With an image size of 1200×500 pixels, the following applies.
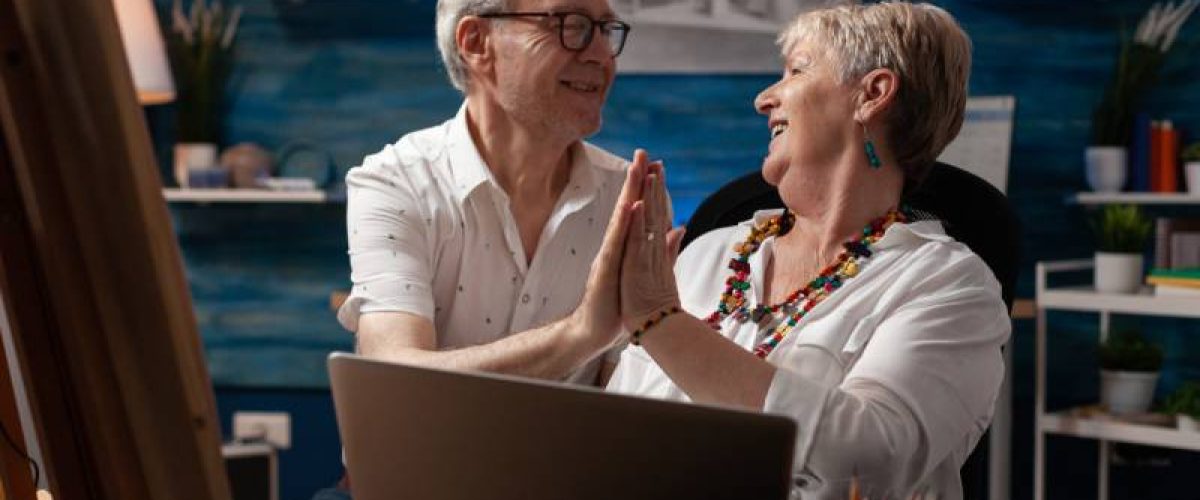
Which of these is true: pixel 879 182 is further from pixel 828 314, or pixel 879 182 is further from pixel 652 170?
pixel 652 170

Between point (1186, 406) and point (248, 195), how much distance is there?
2779mm

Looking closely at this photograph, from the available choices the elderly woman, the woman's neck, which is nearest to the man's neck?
the elderly woman

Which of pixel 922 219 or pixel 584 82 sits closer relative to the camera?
pixel 922 219

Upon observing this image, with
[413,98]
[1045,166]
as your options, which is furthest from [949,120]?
[413,98]

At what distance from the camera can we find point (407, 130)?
16.0 ft

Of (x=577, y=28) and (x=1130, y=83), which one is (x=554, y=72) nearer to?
(x=577, y=28)

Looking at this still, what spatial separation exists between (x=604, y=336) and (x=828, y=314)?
27cm

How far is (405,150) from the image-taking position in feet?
7.61

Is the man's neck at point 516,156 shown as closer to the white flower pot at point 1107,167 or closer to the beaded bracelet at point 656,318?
the beaded bracelet at point 656,318

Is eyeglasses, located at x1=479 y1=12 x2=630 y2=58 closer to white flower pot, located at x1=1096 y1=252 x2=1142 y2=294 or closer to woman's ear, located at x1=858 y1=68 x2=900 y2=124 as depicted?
woman's ear, located at x1=858 y1=68 x2=900 y2=124

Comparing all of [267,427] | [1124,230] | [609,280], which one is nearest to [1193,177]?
[1124,230]

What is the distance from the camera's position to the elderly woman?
1626mm

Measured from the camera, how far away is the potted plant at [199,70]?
4.86 metres

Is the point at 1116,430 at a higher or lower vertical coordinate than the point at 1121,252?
lower
